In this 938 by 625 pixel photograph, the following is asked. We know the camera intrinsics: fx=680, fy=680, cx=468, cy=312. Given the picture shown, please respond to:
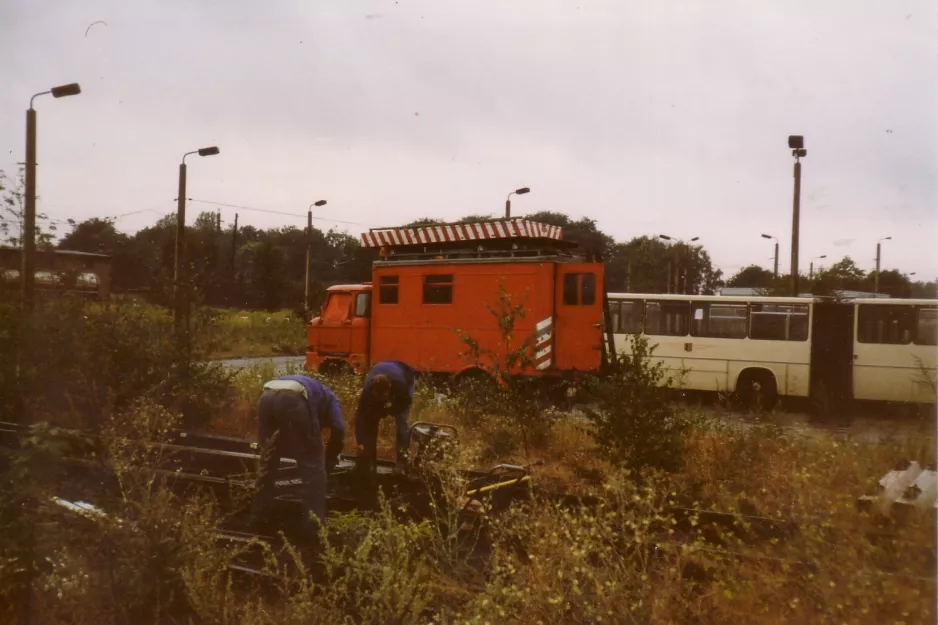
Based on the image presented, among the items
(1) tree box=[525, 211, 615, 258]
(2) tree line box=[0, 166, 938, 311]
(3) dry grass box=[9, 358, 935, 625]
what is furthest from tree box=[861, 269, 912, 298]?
(1) tree box=[525, 211, 615, 258]

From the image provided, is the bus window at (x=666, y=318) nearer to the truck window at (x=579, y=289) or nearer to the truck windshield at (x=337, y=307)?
the truck window at (x=579, y=289)

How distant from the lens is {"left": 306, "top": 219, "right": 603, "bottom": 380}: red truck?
12.5 metres

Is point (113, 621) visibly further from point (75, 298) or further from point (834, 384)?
point (834, 384)

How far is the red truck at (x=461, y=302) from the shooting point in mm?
12547

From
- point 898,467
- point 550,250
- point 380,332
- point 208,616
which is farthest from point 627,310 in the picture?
point 208,616

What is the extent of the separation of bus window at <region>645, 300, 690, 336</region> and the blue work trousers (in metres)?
12.0

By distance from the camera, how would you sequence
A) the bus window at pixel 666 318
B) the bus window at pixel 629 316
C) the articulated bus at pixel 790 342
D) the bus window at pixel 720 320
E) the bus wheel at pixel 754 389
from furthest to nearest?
the bus window at pixel 629 316 → the bus window at pixel 666 318 → the bus window at pixel 720 320 → the bus wheel at pixel 754 389 → the articulated bus at pixel 790 342

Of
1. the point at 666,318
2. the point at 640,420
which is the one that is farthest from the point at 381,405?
the point at 666,318

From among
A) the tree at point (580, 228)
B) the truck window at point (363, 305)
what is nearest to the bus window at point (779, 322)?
the truck window at point (363, 305)

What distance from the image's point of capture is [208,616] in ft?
12.4

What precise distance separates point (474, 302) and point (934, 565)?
10.0 m

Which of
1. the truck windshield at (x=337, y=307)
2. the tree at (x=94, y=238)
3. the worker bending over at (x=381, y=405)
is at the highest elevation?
the tree at (x=94, y=238)

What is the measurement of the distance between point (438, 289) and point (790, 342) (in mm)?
7910

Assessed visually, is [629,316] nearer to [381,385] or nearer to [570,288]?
[570,288]
